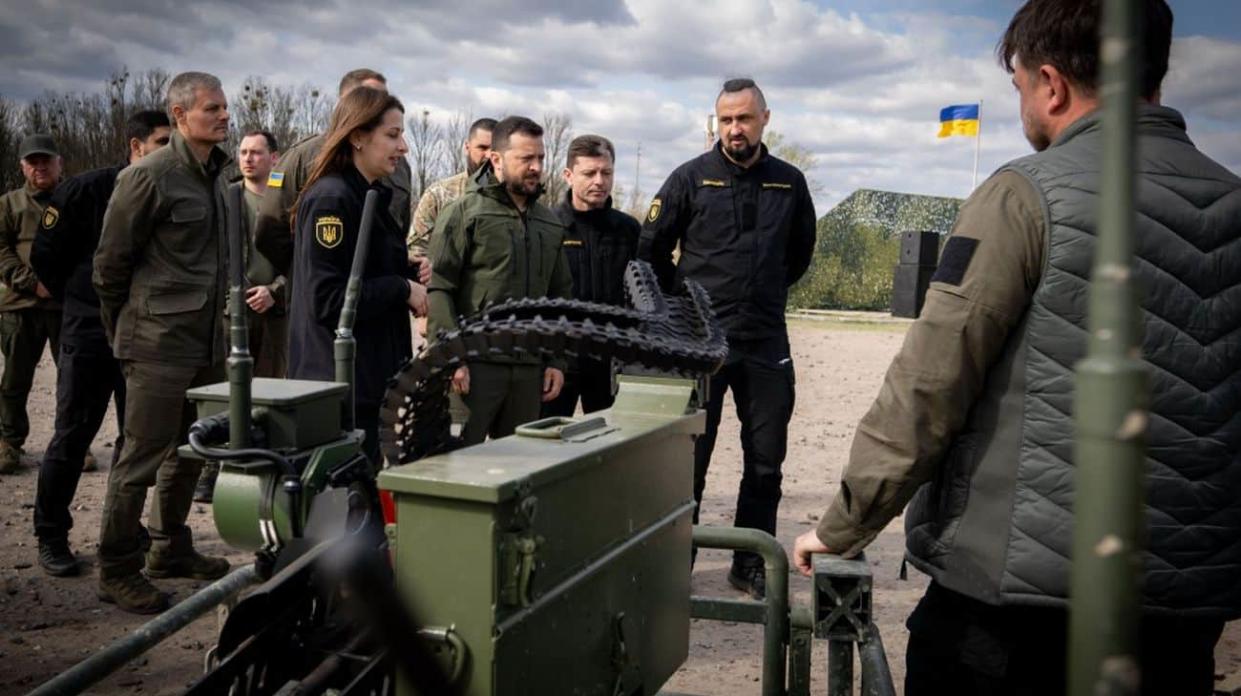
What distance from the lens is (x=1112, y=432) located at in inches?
29.1

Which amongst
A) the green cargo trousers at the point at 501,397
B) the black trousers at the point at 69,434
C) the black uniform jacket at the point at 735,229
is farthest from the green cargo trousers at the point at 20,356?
the black uniform jacket at the point at 735,229

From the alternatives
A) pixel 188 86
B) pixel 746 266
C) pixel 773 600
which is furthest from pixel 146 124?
pixel 773 600

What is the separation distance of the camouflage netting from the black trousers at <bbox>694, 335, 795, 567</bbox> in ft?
87.7

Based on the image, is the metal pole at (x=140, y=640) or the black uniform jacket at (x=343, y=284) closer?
the metal pole at (x=140, y=640)

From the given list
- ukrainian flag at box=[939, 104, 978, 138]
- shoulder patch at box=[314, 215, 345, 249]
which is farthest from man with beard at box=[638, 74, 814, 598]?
ukrainian flag at box=[939, 104, 978, 138]

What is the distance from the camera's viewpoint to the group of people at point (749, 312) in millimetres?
1960

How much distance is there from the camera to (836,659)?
8.98 feet

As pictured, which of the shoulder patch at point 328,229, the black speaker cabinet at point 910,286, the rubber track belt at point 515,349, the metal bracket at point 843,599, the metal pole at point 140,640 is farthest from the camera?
the black speaker cabinet at point 910,286

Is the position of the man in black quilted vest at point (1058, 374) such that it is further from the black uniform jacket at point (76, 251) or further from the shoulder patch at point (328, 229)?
the black uniform jacket at point (76, 251)

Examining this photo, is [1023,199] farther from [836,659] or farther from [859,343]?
[859,343]

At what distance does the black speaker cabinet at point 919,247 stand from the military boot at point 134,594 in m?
12.5

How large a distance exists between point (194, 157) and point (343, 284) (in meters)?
1.34

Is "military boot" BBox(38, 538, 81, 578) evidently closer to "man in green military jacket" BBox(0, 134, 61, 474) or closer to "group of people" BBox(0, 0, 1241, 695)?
"group of people" BBox(0, 0, 1241, 695)

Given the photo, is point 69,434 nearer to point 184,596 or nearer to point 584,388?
point 184,596
